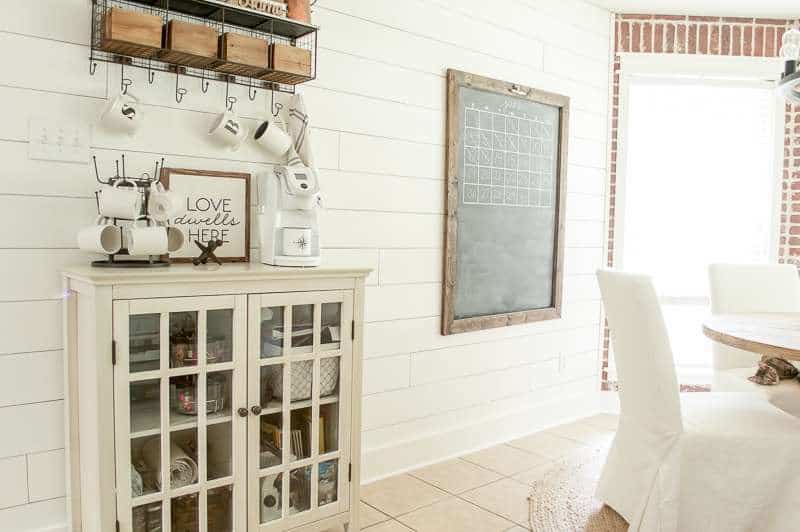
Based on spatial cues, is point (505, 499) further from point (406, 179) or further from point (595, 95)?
point (595, 95)

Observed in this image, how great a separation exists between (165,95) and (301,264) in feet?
2.51

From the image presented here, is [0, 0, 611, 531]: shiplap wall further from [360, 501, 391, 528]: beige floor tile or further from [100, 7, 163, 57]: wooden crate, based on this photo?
[360, 501, 391, 528]: beige floor tile

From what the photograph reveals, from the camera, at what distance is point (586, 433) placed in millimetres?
3844

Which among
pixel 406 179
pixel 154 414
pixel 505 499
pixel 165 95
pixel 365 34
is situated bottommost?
pixel 505 499

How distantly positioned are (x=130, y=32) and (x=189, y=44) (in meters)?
0.19

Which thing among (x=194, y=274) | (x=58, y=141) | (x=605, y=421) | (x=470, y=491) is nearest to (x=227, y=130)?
(x=58, y=141)

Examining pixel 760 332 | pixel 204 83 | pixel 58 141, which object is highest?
pixel 204 83

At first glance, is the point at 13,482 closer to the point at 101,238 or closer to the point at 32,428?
the point at 32,428

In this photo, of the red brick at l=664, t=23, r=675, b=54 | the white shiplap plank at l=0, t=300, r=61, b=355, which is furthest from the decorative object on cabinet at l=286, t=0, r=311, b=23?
the red brick at l=664, t=23, r=675, b=54

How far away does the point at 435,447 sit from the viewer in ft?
10.8

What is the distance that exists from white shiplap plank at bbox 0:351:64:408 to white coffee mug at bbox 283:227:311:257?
0.82m

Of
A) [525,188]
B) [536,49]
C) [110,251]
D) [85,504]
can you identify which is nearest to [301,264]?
[110,251]

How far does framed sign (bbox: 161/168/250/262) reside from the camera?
2379mm

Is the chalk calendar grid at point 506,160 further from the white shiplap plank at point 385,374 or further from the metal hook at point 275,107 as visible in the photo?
the metal hook at point 275,107
